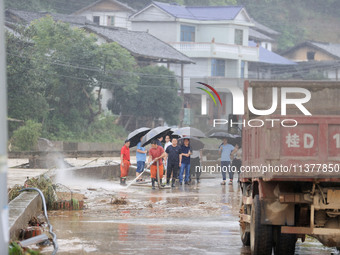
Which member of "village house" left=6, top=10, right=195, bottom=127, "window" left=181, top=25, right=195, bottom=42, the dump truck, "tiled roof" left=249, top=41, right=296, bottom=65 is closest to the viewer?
the dump truck

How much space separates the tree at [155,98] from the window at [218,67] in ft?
44.5

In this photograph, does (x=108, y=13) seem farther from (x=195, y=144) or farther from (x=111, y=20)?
(x=195, y=144)

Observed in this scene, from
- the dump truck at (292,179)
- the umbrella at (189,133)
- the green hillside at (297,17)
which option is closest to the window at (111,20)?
the green hillside at (297,17)

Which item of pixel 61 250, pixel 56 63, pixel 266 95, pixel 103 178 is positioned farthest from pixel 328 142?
pixel 56 63

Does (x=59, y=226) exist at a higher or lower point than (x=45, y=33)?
lower

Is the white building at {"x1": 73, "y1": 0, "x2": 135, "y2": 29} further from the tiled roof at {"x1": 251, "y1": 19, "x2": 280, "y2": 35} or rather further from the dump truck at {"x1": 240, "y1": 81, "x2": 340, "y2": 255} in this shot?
the dump truck at {"x1": 240, "y1": 81, "x2": 340, "y2": 255}

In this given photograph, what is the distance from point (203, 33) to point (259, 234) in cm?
5834

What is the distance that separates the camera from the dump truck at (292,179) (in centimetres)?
881

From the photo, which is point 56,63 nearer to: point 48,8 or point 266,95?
point 48,8

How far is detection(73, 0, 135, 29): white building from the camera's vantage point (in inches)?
2751

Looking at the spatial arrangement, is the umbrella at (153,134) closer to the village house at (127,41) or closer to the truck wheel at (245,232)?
the truck wheel at (245,232)

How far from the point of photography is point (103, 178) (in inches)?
1048

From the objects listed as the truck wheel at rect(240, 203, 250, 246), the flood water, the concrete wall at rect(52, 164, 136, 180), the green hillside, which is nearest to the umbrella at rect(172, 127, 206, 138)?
the concrete wall at rect(52, 164, 136, 180)

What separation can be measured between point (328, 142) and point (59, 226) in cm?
576
